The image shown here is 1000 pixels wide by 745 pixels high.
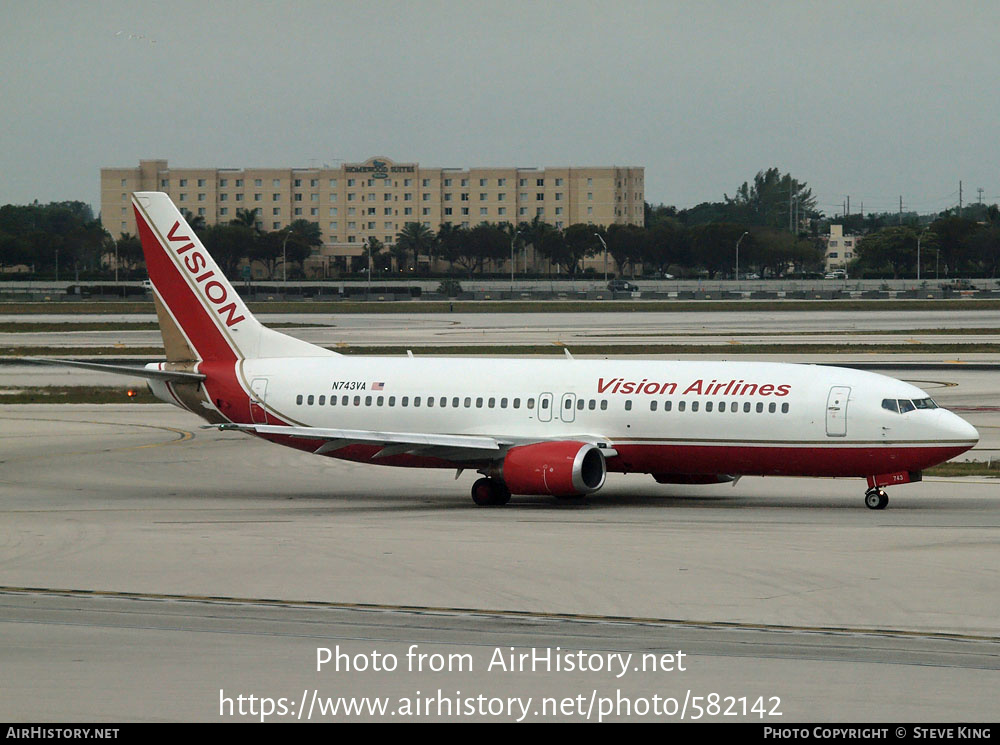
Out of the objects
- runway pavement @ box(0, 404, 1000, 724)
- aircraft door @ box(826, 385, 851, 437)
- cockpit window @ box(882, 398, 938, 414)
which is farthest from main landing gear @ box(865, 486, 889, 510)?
cockpit window @ box(882, 398, 938, 414)

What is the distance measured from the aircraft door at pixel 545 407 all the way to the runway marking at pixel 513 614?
1394 cm

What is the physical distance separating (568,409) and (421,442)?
12.9ft

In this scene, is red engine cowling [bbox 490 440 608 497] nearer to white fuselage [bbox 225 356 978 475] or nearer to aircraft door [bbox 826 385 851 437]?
white fuselage [bbox 225 356 978 475]

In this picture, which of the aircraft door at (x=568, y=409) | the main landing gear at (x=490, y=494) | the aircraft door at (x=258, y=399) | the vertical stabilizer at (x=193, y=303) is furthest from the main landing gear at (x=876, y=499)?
the aircraft door at (x=258, y=399)

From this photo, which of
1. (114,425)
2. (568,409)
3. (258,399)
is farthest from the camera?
(114,425)

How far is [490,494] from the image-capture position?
34156mm

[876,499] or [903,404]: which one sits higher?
[903,404]

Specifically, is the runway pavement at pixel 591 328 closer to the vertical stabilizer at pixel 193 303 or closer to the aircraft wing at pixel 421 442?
the vertical stabilizer at pixel 193 303

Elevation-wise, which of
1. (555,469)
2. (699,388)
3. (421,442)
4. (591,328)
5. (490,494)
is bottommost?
(490,494)

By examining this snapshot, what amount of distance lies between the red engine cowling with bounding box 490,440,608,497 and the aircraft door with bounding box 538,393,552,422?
61.5 inches

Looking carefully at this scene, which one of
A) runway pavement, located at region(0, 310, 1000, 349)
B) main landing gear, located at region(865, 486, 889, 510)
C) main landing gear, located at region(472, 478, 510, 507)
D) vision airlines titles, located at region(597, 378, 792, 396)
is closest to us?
main landing gear, located at region(865, 486, 889, 510)

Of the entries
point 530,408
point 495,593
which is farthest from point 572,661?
point 530,408

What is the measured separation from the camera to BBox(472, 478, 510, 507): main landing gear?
34156 millimetres

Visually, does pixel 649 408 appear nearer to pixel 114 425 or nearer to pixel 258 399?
pixel 258 399
